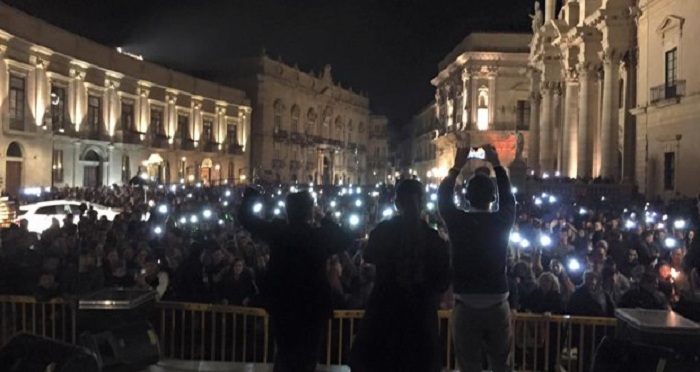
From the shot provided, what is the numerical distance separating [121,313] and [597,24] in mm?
36928

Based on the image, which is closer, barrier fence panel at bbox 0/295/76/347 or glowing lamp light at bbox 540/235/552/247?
barrier fence panel at bbox 0/295/76/347

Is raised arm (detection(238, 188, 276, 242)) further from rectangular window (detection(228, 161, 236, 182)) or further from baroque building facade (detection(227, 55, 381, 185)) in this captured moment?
rectangular window (detection(228, 161, 236, 182))

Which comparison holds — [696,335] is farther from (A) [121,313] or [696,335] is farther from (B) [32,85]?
(B) [32,85]

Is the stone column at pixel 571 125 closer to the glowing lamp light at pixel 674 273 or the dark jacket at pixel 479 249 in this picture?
the glowing lamp light at pixel 674 273

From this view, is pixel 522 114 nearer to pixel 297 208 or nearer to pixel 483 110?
pixel 483 110

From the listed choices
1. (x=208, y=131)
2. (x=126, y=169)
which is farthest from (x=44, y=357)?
(x=208, y=131)

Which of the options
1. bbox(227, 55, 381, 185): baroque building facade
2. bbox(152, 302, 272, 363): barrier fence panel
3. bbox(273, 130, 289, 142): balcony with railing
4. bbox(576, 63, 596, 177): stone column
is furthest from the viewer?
bbox(273, 130, 289, 142): balcony with railing

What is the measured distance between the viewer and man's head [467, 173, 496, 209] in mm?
5527

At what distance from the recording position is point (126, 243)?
13.6m

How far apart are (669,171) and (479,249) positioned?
99.0ft

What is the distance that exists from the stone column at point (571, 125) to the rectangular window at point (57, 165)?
2926 cm

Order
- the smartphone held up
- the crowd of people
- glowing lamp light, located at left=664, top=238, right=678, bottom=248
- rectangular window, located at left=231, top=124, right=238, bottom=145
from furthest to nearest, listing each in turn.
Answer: rectangular window, located at left=231, top=124, right=238, bottom=145
glowing lamp light, located at left=664, top=238, right=678, bottom=248
the smartphone held up
the crowd of people

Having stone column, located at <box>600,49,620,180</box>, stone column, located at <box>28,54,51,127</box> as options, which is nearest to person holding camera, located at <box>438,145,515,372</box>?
stone column, located at <box>600,49,620,180</box>

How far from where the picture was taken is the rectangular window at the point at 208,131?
66194 millimetres
